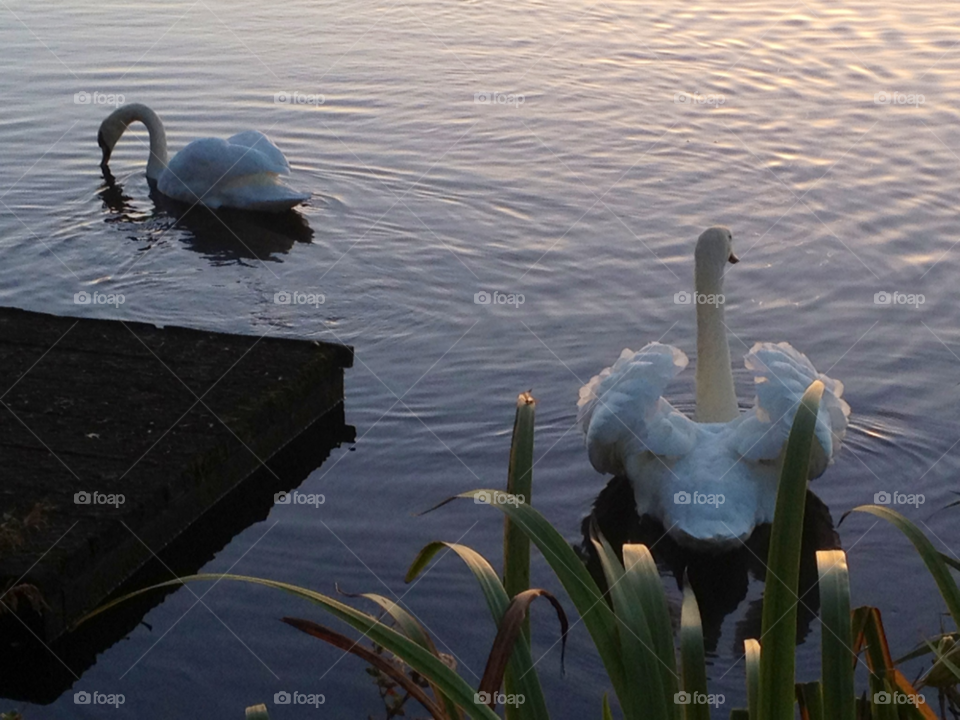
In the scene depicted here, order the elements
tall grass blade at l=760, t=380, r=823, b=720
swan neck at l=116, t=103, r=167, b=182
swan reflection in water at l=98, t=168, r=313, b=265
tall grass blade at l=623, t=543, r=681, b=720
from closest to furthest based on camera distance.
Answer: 1. tall grass blade at l=760, t=380, r=823, b=720
2. tall grass blade at l=623, t=543, r=681, b=720
3. swan reflection in water at l=98, t=168, r=313, b=265
4. swan neck at l=116, t=103, r=167, b=182

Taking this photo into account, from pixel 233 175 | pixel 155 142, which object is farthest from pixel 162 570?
pixel 155 142

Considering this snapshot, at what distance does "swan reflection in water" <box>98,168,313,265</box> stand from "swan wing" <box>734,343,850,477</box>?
188 inches

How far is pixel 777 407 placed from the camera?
5.23m

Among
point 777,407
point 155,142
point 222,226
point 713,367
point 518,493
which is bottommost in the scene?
point 222,226

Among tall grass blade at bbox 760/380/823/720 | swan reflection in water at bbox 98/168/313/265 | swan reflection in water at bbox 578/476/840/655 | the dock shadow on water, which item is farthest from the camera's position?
swan reflection in water at bbox 98/168/313/265

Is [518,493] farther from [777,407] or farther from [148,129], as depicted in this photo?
[148,129]

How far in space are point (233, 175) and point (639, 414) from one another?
584 centimetres

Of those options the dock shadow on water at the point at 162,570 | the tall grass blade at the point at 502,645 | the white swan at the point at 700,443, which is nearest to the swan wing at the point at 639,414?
the white swan at the point at 700,443

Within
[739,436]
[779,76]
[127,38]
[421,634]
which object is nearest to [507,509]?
[421,634]

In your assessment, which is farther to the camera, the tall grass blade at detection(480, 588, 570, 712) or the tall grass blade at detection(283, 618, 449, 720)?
the tall grass blade at detection(283, 618, 449, 720)

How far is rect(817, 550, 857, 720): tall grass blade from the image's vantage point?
227 centimetres

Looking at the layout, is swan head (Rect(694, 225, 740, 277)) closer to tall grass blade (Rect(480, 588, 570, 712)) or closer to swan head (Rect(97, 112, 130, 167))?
tall grass blade (Rect(480, 588, 570, 712))

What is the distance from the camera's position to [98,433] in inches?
233

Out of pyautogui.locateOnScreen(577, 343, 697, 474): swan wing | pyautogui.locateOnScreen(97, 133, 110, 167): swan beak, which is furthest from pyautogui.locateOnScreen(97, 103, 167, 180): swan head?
pyautogui.locateOnScreen(577, 343, 697, 474): swan wing
